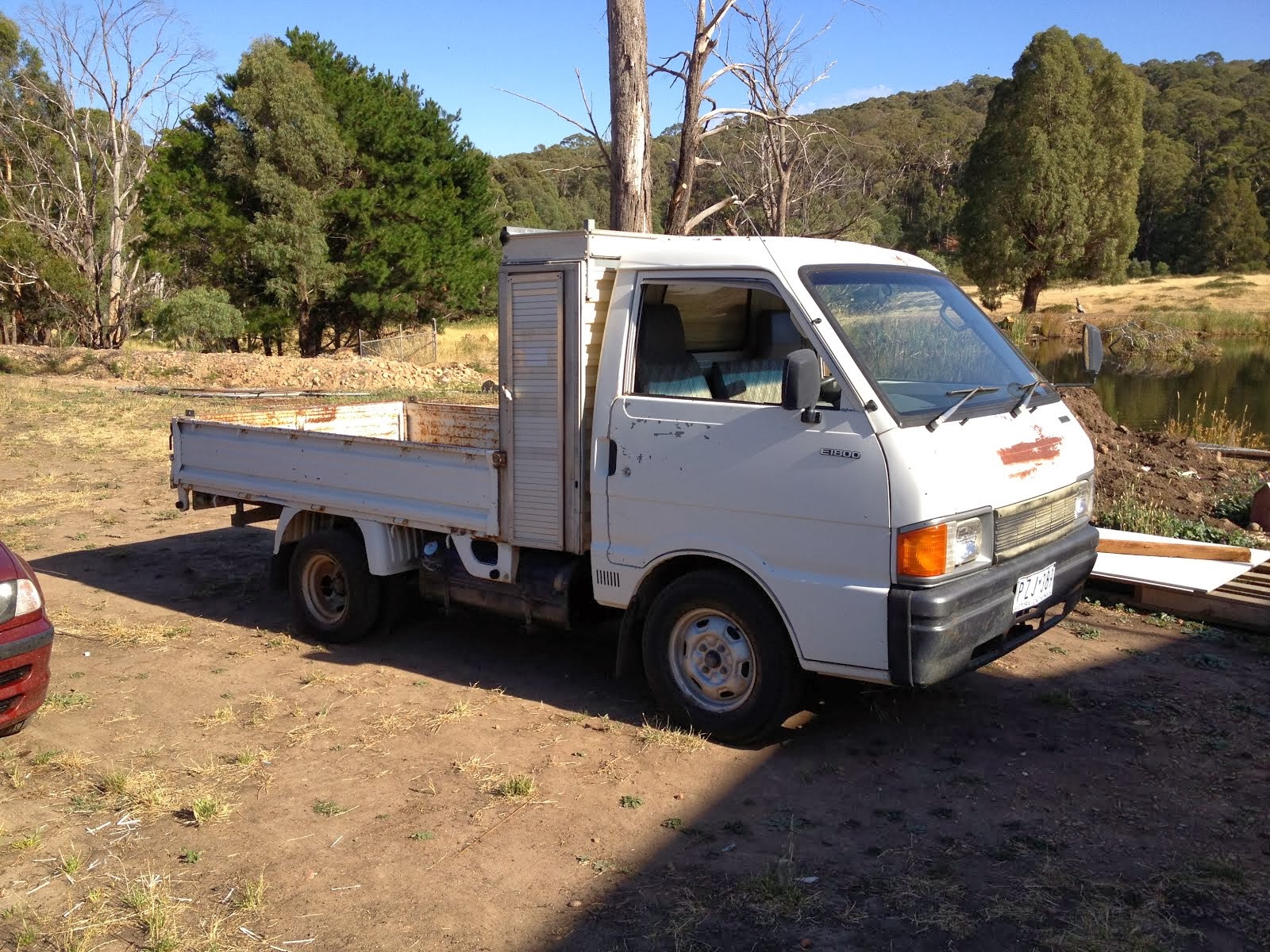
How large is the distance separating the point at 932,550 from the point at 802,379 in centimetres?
88

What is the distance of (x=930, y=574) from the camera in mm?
4285

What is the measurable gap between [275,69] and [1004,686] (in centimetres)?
3358

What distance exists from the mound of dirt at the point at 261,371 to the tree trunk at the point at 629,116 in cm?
1584

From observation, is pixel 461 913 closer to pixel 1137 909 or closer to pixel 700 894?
pixel 700 894

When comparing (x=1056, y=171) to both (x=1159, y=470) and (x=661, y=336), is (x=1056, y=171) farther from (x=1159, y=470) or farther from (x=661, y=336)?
(x=661, y=336)

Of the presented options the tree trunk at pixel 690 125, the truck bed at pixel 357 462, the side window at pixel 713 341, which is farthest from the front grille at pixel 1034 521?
the tree trunk at pixel 690 125

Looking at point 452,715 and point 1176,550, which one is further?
point 1176,550

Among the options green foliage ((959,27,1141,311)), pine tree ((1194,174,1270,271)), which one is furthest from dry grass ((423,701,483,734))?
pine tree ((1194,174,1270,271))

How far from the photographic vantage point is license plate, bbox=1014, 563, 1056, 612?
15.3 ft

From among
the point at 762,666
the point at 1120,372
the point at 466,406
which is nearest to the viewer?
the point at 762,666

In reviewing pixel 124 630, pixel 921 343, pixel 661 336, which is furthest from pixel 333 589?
pixel 921 343

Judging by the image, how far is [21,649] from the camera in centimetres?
471

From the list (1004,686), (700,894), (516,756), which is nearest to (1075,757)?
(1004,686)

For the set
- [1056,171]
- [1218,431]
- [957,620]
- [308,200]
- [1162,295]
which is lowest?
[957,620]
